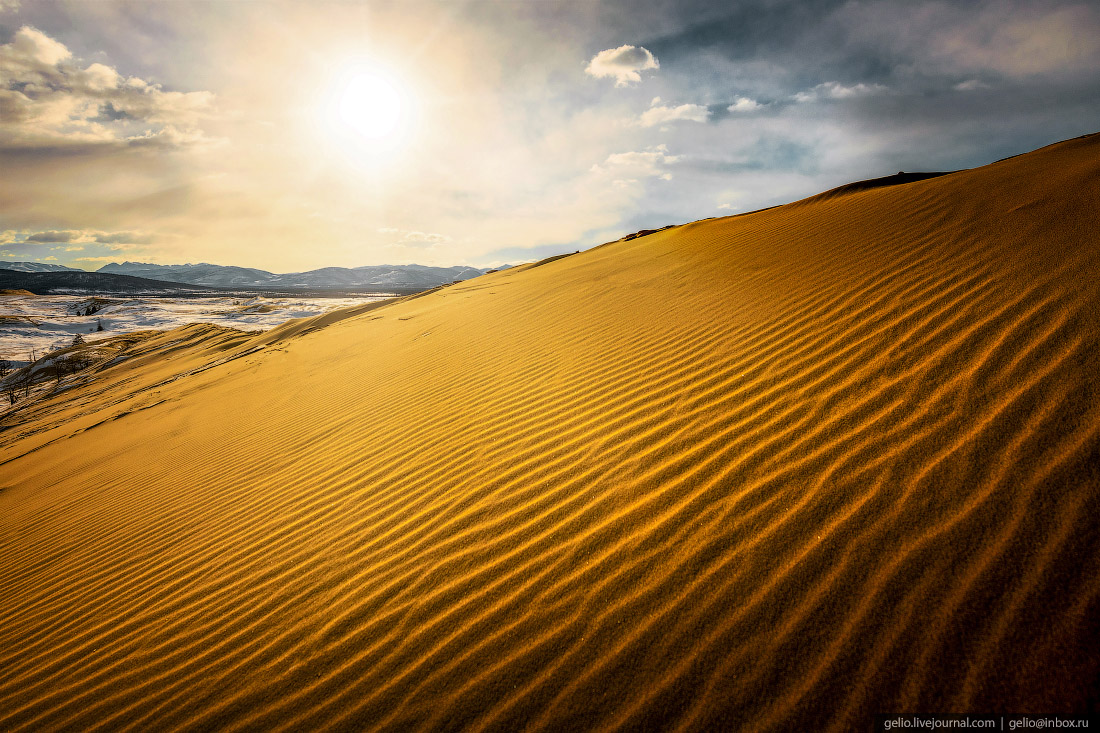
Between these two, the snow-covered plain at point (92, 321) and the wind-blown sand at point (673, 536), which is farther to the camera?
the snow-covered plain at point (92, 321)

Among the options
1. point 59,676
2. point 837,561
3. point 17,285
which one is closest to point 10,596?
point 59,676

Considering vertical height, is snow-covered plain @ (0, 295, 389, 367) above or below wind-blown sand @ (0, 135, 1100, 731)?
above

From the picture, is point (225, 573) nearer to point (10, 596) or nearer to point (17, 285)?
point (10, 596)

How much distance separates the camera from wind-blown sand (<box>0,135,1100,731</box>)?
1.43m

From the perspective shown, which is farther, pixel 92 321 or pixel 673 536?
pixel 92 321

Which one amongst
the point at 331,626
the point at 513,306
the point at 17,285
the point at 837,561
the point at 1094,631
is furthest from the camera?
the point at 17,285

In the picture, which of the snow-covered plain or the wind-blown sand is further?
the snow-covered plain

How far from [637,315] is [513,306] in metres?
4.12

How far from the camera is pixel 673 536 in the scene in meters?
1.99

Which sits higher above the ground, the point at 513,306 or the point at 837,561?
the point at 513,306

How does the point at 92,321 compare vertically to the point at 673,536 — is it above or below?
above

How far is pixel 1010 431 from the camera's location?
190cm

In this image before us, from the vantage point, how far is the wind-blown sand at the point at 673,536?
143 cm

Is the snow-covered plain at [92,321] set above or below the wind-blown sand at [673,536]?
above
